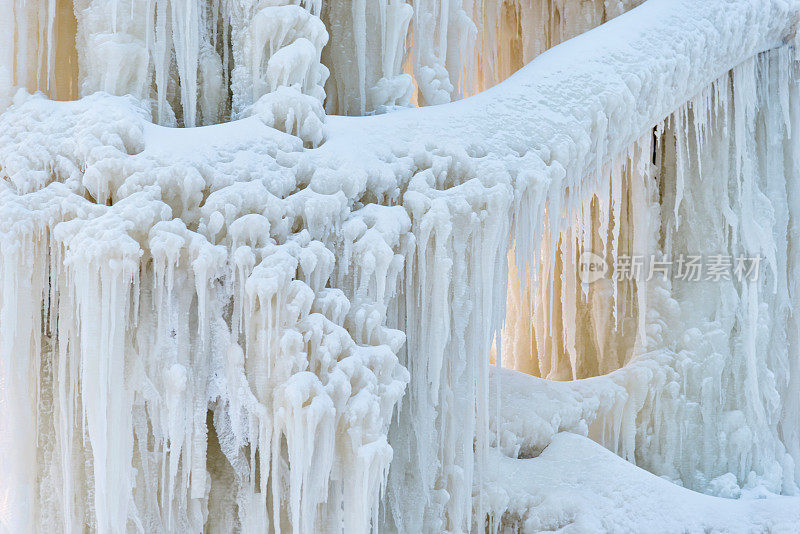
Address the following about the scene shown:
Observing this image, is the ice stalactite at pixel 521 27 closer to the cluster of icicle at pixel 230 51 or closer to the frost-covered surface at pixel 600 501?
the cluster of icicle at pixel 230 51

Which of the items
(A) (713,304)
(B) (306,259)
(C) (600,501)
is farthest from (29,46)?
(A) (713,304)

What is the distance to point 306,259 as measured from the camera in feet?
13.7

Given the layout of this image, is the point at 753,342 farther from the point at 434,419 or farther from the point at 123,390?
the point at 123,390

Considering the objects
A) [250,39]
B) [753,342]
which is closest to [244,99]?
[250,39]

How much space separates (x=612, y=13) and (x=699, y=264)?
73.1 inches

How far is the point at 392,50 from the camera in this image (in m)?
5.18

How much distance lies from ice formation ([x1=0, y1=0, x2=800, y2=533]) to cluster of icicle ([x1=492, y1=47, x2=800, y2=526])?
0.58 ft

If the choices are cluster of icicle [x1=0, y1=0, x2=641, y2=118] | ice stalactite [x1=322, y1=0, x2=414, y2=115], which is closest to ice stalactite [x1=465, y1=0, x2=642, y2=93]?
cluster of icicle [x1=0, y1=0, x2=641, y2=118]

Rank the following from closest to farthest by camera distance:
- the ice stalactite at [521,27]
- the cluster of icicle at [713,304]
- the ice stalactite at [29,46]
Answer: the ice stalactite at [29,46]
the cluster of icicle at [713,304]
the ice stalactite at [521,27]

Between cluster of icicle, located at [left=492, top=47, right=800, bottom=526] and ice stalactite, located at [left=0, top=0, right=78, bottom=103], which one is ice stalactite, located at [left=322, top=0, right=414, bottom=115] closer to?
ice stalactite, located at [left=0, top=0, right=78, bottom=103]

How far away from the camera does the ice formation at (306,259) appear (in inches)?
160

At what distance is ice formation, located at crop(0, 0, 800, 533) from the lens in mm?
4070

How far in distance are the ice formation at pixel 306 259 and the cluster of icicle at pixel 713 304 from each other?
178mm

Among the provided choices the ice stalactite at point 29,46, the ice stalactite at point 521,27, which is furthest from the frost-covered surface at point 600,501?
the ice stalactite at point 29,46
